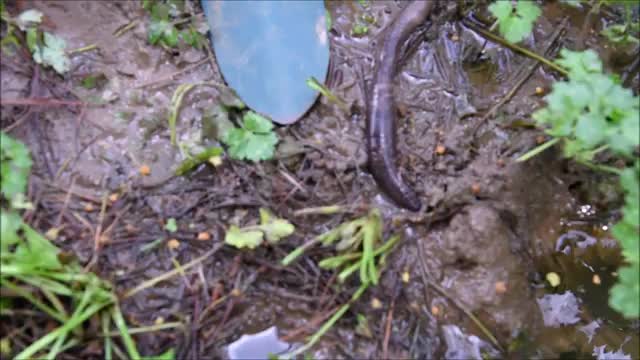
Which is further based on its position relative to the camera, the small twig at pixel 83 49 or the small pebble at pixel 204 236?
the small twig at pixel 83 49

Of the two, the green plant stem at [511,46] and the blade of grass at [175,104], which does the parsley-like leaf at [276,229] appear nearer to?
the blade of grass at [175,104]

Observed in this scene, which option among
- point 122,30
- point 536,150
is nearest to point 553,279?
point 536,150

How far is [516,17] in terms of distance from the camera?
8.02ft

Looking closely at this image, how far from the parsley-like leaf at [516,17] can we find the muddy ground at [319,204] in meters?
0.29

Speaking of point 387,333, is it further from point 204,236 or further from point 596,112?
point 596,112

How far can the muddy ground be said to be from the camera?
239 centimetres

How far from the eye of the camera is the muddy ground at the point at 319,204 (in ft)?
7.83

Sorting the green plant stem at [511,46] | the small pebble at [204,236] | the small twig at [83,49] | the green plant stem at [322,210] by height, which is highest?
the green plant stem at [511,46]

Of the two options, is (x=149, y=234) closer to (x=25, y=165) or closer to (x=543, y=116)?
(x=25, y=165)

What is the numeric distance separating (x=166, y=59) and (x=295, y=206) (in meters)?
0.78

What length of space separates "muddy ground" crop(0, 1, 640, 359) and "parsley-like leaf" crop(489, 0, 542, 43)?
0.29 meters

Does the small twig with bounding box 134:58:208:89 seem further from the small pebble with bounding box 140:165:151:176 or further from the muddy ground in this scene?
the small pebble with bounding box 140:165:151:176

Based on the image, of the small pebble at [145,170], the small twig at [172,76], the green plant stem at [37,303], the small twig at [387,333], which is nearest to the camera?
the green plant stem at [37,303]

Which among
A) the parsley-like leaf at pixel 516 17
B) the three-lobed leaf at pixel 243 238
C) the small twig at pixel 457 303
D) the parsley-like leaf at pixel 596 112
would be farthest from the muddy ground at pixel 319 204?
the parsley-like leaf at pixel 596 112
